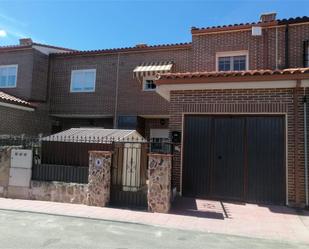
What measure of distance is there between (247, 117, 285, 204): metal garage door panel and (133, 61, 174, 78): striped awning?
7.66 m

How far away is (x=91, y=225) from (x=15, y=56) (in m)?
16.0

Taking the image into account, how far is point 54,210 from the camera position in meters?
9.12

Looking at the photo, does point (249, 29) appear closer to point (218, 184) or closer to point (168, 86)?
point (168, 86)

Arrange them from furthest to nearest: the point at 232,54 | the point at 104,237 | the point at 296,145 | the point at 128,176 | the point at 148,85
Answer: the point at 148,85 → the point at 232,54 → the point at 128,176 → the point at 296,145 → the point at 104,237

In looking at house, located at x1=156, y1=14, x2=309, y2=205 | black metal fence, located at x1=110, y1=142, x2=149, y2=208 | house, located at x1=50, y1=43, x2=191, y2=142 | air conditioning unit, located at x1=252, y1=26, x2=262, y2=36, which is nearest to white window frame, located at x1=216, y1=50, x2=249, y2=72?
air conditioning unit, located at x1=252, y1=26, x2=262, y2=36

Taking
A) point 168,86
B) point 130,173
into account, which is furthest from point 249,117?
point 130,173

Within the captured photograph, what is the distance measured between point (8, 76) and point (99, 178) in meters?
13.9

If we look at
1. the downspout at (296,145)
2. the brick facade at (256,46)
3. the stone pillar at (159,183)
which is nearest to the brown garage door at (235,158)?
the downspout at (296,145)

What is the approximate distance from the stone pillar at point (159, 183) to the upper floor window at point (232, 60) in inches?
344

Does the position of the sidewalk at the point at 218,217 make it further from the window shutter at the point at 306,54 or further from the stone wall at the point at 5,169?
the window shutter at the point at 306,54

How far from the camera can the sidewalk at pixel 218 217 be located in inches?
295

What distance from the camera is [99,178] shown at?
981 centimetres

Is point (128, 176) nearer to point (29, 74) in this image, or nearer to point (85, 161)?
point (85, 161)

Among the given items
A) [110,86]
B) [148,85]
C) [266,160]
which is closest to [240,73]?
[266,160]
